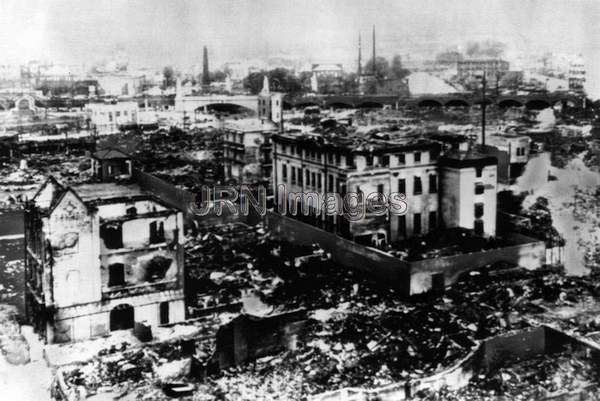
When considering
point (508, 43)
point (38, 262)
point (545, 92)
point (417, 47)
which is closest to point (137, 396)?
point (38, 262)

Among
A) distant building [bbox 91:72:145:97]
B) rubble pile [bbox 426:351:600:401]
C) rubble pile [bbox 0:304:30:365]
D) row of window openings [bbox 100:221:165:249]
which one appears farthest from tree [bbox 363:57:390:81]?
rubble pile [bbox 0:304:30:365]

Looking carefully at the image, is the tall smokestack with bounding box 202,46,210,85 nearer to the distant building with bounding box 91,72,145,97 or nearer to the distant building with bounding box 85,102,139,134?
the distant building with bounding box 91,72,145,97

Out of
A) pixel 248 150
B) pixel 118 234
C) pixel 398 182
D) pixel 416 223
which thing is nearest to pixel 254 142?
pixel 248 150

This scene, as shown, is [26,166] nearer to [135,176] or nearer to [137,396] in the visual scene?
[135,176]

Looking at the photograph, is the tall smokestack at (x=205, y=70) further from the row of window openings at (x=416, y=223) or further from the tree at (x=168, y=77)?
the row of window openings at (x=416, y=223)

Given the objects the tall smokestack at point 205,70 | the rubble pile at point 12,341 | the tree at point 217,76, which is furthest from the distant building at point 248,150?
the rubble pile at point 12,341

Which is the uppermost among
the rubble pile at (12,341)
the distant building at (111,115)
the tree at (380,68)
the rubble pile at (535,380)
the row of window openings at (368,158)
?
the tree at (380,68)
